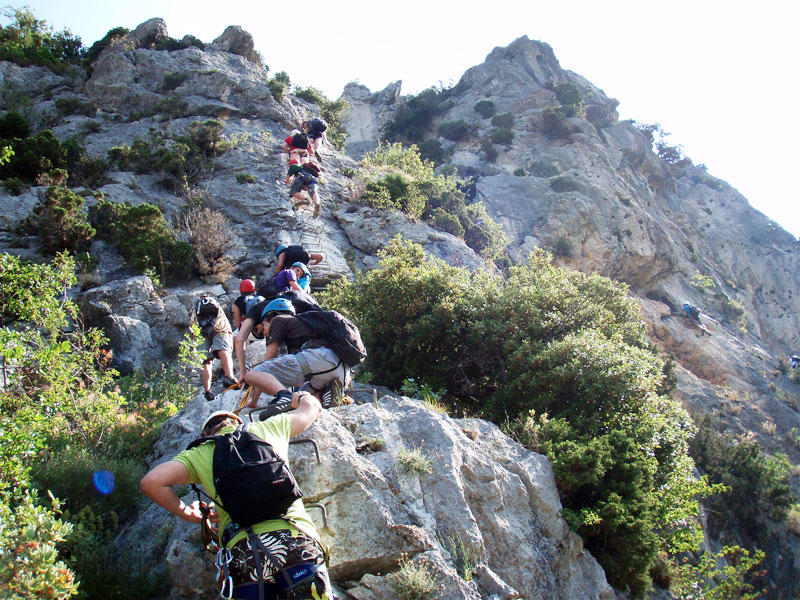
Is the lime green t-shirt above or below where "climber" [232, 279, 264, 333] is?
above

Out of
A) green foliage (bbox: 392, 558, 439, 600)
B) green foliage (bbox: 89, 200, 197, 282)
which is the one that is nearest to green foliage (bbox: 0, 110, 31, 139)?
green foliage (bbox: 89, 200, 197, 282)

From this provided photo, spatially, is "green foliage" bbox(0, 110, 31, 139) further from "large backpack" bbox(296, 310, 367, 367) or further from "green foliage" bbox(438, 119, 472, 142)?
"green foliage" bbox(438, 119, 472, 142)

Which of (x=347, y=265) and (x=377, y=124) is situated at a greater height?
(x=377, y=124)

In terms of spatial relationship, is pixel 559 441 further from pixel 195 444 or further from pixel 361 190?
pixel 361 190

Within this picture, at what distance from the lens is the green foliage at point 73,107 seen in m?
21.9

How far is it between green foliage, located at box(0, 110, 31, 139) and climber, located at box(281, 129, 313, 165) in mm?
9055

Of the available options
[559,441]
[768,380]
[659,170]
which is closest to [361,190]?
[559,441]

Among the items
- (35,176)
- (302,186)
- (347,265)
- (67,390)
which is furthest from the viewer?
(302,186)

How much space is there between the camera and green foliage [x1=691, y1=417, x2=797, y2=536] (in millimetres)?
14617

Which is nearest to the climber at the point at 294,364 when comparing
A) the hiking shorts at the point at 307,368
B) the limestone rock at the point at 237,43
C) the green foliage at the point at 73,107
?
the hiking shorts at the point at 307,368

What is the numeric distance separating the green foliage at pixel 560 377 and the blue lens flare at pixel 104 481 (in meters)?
5.05

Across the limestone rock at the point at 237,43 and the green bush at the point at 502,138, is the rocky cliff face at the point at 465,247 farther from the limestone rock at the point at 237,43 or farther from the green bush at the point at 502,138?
the green bush at the point at 502,138

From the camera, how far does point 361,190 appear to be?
64.3 feet

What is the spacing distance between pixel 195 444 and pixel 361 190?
16.7 meters
